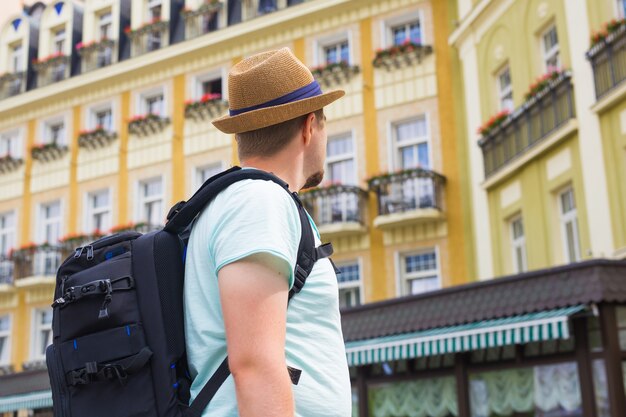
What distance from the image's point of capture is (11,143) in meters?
30.5

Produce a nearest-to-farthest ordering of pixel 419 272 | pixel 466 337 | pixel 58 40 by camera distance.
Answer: pixel 466 337, pixel 419 272, pixel 58 40

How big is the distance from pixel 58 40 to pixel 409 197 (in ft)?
48.9

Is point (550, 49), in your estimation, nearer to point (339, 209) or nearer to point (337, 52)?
point (339, 209)

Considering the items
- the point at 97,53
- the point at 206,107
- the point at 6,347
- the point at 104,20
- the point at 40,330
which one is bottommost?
the point at 6,347

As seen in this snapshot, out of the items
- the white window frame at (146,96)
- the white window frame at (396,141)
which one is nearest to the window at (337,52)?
the white window frame at (396,141)

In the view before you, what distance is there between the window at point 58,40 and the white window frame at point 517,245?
17192 mm

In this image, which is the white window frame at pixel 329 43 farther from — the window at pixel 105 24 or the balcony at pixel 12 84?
the balcony at pixel 12 84

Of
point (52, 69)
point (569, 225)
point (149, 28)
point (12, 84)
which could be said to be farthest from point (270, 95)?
point (12, 84)

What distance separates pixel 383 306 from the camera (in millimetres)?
17031

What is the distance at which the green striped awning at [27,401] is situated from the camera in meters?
22.6

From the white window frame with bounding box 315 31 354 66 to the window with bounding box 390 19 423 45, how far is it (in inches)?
42.9

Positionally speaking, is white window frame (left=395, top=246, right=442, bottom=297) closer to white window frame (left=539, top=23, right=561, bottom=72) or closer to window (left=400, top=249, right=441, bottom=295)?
window (left=400, top=249, right=441, bottom=295)

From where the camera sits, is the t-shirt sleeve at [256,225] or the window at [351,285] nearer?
the t-shirt sleeve at [256,225]

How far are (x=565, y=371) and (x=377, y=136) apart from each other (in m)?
10.00
